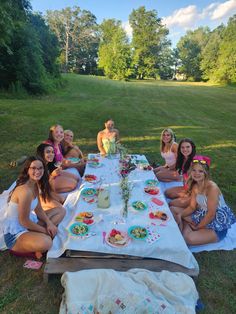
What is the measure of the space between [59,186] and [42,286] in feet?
6.22

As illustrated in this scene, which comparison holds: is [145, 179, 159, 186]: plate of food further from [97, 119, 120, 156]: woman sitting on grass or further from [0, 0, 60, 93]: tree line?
[0, 0, 60, 93]: tree line

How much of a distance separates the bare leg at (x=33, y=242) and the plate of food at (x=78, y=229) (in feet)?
1.05

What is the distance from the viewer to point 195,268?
111 inches

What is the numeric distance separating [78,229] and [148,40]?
53474 mm

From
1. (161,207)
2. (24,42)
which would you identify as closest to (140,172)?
(161,207)

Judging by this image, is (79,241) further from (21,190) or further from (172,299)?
(172,299)

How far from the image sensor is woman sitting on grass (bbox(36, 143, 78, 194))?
4.23 metres

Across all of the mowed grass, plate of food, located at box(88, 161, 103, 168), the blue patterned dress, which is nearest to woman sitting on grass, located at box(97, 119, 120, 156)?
plate of food, located at box(88, 161, 103, 168)

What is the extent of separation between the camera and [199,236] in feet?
11.3

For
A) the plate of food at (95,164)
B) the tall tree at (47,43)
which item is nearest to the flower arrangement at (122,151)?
the plate of food at (95,164)

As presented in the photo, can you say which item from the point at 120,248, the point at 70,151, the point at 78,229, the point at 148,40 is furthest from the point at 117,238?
the point at 148,40

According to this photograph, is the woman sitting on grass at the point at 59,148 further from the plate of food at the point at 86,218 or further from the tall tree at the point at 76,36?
the tall tree at the point at 76,36

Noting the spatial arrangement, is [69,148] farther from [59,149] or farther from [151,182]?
[151,182]

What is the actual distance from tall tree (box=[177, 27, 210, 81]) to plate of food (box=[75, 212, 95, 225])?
47.1 m
